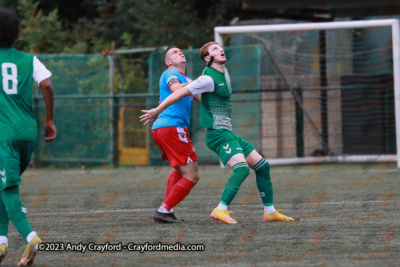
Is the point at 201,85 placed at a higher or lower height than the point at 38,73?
lower

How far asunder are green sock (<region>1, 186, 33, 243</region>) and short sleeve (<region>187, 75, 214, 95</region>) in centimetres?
223

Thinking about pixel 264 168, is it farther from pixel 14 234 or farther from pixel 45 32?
pixel 45 32

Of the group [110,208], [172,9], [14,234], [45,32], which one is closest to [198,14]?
[172,9]

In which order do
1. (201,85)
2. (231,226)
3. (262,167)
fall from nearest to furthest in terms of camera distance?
1. (231,226)
2. (201,85)
3. (262,167)

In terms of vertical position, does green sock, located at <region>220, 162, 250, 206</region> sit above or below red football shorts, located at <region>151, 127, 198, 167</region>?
below

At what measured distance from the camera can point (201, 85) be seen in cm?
649

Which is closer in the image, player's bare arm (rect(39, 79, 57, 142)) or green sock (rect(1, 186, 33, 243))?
green sock (rect(1, 186, 33, 243))

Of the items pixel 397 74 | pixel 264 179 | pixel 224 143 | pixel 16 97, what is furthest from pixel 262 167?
pixel 397 74

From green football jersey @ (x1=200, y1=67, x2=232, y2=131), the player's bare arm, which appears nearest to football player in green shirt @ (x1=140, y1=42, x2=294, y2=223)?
green football jersey @ (x1=200, y1=67, x2=232, y2=131)

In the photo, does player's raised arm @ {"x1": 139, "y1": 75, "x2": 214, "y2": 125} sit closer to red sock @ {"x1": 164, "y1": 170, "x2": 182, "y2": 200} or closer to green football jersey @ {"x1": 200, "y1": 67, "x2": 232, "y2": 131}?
green football jersey @ {"x1": 200, "y1": 67, "x2": 232, "y2": 131}

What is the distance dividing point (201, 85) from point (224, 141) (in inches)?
24.2

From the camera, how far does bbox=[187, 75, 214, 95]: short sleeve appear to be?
6457mm

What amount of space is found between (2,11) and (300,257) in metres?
2.72

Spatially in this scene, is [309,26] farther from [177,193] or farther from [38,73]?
[38,73]
